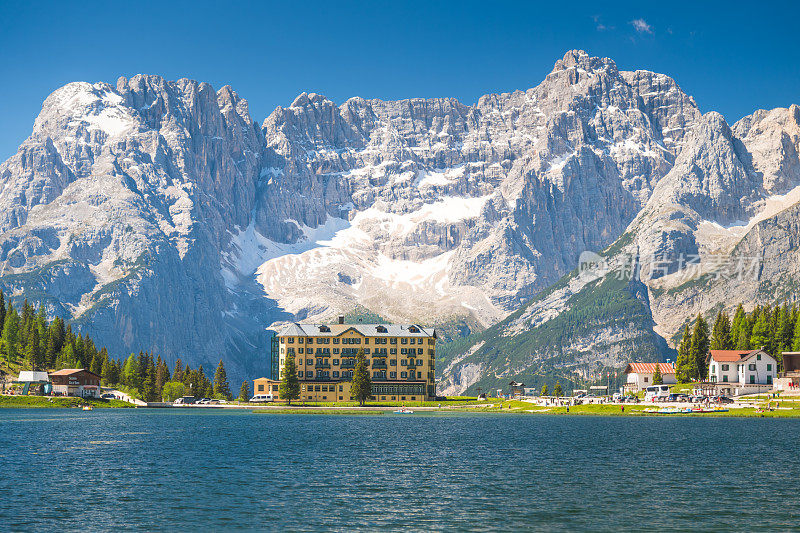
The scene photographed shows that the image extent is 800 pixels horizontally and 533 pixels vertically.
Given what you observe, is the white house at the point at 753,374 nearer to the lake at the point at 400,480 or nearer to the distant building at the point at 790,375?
the distant building at the point at 790,375

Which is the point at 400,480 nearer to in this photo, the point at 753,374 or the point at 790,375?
the point at 790,375

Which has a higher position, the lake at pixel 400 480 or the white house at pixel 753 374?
the white house at pixel 753 374

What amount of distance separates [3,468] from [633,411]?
133471 mm

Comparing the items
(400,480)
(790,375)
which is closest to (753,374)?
(790,375)

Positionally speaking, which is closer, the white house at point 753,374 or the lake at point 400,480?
the lake at point 400,480

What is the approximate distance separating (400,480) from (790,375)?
139604 millimetres

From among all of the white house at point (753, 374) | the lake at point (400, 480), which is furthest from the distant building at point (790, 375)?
the lake at point (400, 480)

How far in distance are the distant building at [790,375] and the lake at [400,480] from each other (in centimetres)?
5572

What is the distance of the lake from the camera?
59.7 m

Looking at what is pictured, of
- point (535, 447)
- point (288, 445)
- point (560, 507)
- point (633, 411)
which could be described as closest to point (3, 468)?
point (288, 445)

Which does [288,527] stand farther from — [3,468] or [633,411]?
[633,411]

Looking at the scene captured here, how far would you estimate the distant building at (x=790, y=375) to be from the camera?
185262mm

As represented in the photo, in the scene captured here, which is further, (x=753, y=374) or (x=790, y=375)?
(x=753, y=374)

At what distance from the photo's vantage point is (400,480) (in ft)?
259
